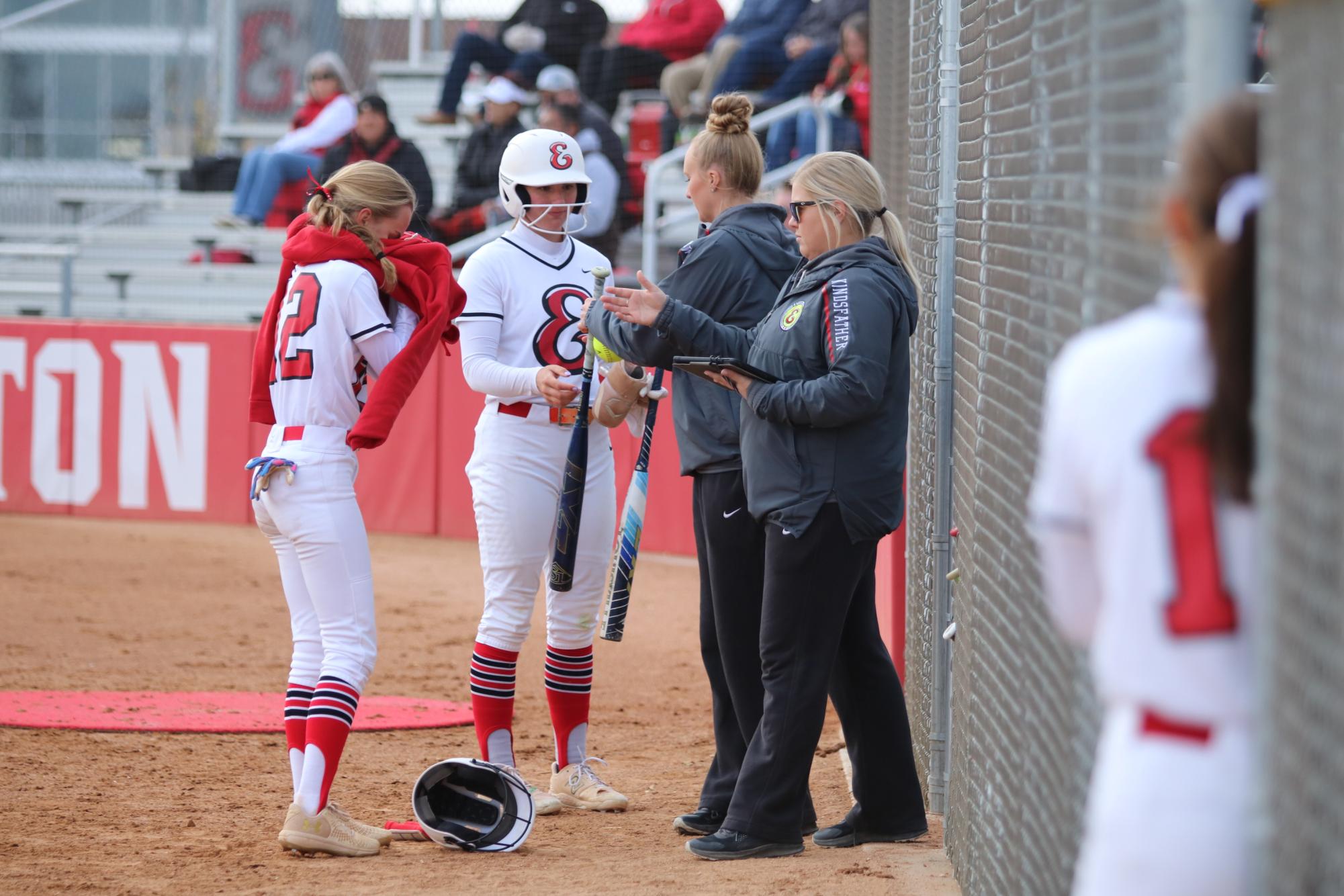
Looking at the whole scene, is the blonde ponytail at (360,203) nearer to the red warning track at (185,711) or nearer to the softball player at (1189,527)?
the red warning track at (185,711)

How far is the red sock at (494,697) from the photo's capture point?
501 cm

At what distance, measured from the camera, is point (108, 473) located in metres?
12.3

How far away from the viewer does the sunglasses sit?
416cm

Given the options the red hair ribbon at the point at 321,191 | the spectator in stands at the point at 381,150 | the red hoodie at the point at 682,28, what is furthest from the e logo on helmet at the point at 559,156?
the red hoodie at the point at 682,28

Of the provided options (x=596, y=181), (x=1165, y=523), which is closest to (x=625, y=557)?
(x=1165, y=523)

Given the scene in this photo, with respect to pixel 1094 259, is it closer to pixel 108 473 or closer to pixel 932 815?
pixel 932 815

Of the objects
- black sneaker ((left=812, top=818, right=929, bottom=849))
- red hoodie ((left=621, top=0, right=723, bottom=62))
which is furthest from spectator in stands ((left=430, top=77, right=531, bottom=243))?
black sneaker ((left=812, top=818, right=929, bottom=849))

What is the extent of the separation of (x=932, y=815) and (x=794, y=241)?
1.85 meters

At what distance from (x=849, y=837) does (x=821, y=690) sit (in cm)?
62

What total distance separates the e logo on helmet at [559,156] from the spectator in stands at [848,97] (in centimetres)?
633

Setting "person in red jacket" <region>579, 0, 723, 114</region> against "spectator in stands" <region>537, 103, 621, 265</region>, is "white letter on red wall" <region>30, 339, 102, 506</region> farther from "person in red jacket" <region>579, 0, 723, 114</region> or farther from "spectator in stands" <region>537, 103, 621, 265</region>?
"person in red jacket" <region>579, 0, 723, 114</region>

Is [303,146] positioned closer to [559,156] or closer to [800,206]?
[559,156]

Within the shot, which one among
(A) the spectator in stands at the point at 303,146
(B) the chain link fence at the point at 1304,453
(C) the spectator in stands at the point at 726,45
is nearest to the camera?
(B) the chain link fence at the point at 1304,453

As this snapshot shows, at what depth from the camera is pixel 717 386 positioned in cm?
451
